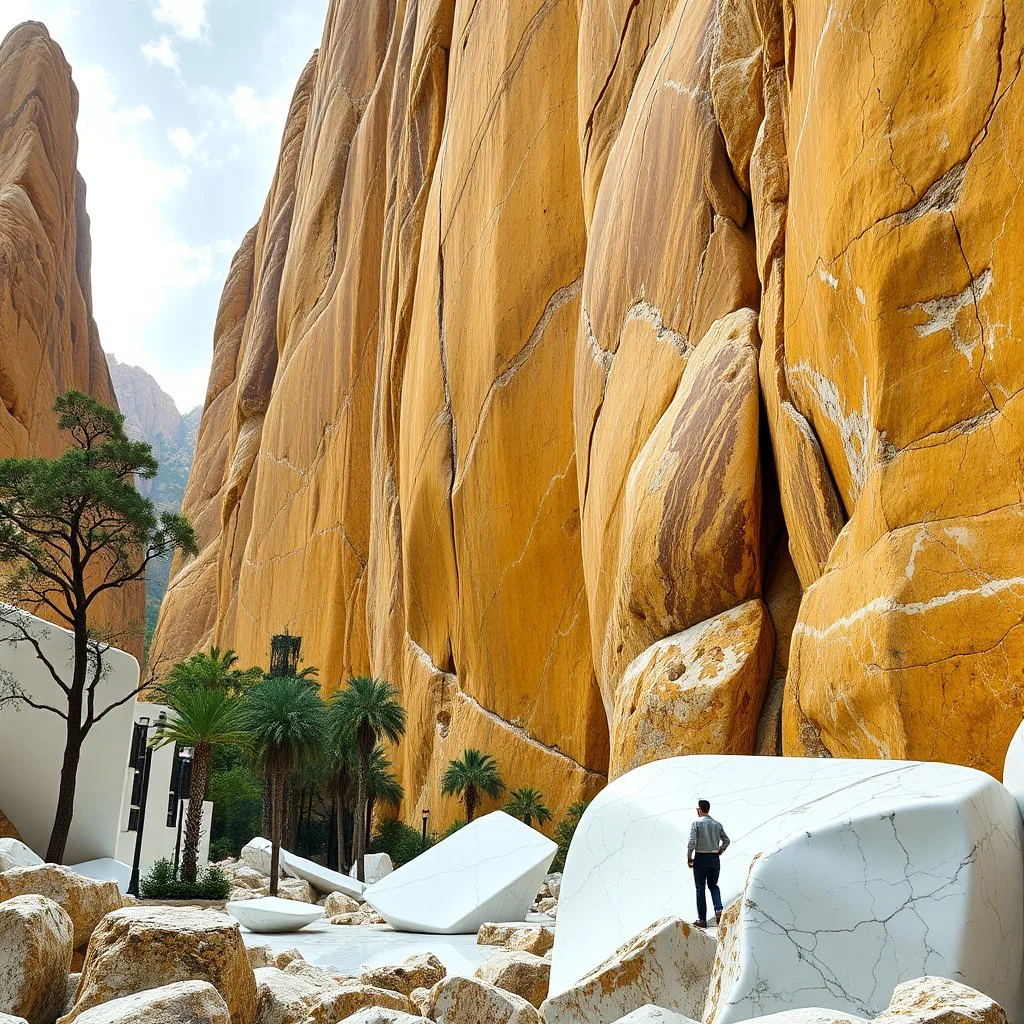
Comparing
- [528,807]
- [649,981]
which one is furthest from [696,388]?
[528,807]

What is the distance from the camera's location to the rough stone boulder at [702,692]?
10.3 meters

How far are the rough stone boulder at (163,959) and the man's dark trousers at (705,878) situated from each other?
201 centimetres

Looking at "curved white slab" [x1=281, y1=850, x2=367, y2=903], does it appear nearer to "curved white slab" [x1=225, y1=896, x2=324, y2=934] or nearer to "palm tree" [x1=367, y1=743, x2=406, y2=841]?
"curved white slab" [x1=225, y1=896, x2=324, y2=934]

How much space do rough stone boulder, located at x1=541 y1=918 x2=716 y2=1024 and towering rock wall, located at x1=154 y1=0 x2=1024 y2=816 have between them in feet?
10.7

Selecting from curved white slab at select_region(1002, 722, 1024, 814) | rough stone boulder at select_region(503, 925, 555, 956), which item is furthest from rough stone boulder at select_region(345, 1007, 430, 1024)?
rough stone boulder at select_region(503, 925, 555, 956)

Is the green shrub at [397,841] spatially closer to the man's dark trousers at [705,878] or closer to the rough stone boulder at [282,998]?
the rough stone boulder at [282,998]

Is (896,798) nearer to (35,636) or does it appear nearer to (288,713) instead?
(35,636)

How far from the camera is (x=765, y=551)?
11219mm

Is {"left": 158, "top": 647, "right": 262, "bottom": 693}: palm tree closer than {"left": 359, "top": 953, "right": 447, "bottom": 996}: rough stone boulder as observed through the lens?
No

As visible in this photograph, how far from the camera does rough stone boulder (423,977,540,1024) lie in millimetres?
4285

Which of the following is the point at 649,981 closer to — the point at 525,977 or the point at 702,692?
the point at 525,977

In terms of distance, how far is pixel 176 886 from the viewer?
15328mm

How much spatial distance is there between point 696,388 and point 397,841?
19.0 metres

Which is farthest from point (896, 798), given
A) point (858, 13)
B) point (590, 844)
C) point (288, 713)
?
point (288, 713)
